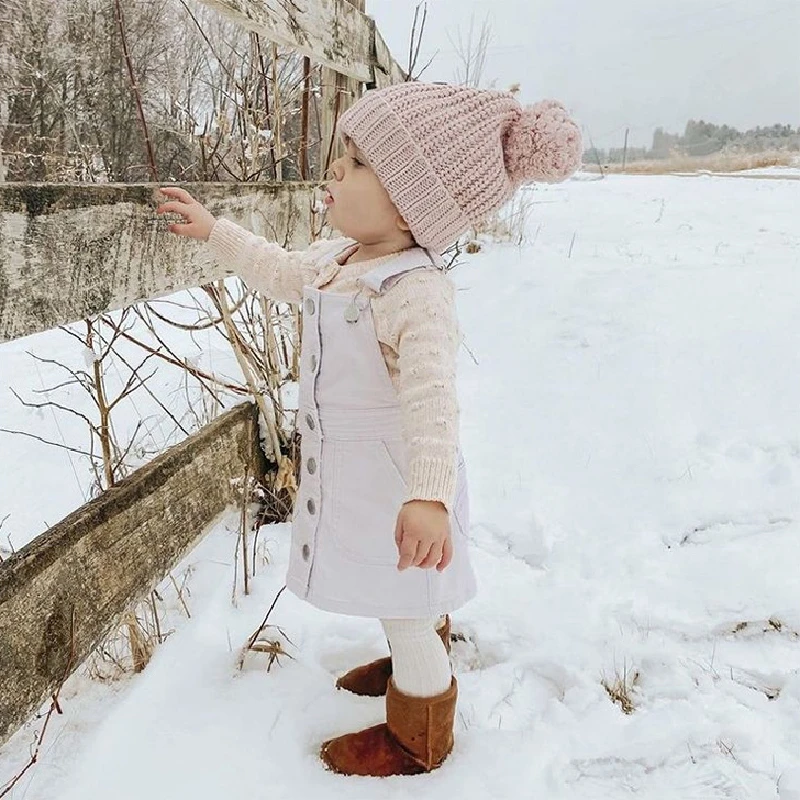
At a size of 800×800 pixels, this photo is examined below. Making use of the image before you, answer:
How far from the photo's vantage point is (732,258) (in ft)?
20.1

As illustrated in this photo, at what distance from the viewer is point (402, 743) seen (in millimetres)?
1640

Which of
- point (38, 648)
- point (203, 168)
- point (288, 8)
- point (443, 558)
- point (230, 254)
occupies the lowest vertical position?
point (38, 648)

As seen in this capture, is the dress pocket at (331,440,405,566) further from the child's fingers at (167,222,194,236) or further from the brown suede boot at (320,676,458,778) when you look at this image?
the child's fingers at (167,222,194,236)

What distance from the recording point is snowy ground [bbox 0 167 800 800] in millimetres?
1622

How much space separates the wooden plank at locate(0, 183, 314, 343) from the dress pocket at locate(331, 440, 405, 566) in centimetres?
54

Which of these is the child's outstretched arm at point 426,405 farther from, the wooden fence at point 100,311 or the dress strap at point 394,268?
the wooden fence at point 100,311

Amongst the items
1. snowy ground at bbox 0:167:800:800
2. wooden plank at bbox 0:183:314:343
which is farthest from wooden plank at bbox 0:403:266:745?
wooden plank at bbox 0:183:314:343

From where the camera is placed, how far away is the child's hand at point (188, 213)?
1.56 meters

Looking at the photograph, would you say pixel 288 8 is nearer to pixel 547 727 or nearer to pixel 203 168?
pixel 203 168

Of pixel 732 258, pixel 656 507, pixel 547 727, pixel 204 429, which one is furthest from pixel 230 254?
pixel 732 258

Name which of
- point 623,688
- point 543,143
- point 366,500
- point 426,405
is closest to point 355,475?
point 366,500

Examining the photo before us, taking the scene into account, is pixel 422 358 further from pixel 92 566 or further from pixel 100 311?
pixel 92 566

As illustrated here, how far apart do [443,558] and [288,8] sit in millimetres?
1534

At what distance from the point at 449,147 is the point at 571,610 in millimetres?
1473
